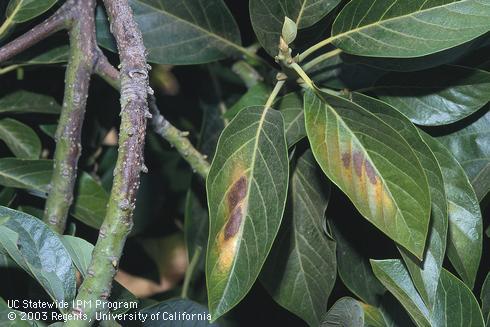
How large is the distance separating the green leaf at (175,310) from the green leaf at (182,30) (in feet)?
1.10

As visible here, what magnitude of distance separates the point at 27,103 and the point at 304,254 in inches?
18.7

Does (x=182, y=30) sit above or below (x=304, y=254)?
above

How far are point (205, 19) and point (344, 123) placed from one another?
33 centimetres

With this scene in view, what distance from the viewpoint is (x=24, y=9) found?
34.3 inches

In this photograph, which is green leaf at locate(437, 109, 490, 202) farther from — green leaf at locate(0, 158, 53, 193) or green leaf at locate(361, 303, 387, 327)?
green leaf at locate(0, 158, 53, 193)

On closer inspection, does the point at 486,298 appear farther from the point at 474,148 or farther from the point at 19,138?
the point at 19,138

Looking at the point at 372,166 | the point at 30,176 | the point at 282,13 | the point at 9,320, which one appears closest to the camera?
the point at 9,320

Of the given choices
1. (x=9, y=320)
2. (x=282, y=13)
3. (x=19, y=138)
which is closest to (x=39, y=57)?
(x=19, y=138)

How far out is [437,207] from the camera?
2.36ft

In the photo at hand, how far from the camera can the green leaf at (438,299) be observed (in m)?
0.71

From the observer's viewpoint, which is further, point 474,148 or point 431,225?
point 474,148

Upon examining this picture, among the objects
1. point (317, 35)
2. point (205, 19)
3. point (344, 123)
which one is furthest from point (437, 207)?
point (205, 19)

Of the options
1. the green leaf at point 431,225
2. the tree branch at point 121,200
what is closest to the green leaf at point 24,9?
the tree branch at point 121,200

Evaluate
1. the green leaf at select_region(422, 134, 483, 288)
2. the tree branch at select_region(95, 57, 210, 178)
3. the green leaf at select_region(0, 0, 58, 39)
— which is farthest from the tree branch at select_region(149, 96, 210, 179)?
the green leaf at select_region(422, 134, 483, 288)
